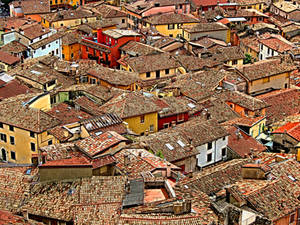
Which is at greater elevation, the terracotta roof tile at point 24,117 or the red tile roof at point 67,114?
the terracotta roof tile at point 24,117

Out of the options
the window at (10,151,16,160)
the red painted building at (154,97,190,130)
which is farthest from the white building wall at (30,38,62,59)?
the window at (10,151,16,160)

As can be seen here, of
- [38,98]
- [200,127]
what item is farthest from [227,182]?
[38,98]

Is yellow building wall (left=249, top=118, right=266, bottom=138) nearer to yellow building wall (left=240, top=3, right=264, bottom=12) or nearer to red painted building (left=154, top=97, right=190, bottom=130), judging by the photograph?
red painted building (left=154, top=97, right=190, bottom=130)

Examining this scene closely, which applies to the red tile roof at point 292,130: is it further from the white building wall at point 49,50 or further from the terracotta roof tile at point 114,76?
the white building wall at point 49,50

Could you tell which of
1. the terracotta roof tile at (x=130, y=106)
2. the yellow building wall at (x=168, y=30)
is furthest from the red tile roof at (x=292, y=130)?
the yellow building wall at (x=168, y=30)

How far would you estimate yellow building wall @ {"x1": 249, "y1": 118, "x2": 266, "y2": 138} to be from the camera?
2093 inches

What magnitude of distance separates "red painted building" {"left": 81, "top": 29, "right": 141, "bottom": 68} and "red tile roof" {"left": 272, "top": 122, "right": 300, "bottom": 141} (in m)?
28.3

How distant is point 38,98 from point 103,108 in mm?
6220

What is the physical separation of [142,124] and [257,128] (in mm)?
11790

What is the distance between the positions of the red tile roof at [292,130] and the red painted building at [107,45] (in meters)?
28.3

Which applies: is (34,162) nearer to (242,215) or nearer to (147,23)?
(242,215)

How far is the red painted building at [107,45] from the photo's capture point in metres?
73.7

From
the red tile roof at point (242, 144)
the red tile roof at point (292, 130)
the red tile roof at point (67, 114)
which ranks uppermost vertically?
the red tile roof at point (67, 114)

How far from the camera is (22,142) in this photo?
47.4 meters
